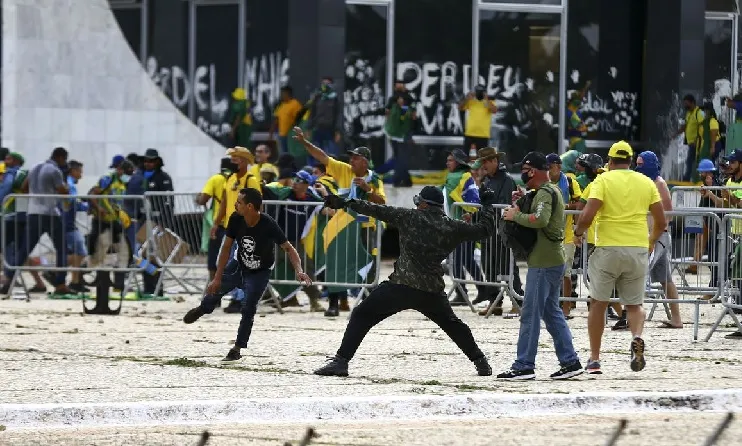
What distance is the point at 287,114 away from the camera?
2762cm

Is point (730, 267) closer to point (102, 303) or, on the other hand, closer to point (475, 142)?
point (102, 303)

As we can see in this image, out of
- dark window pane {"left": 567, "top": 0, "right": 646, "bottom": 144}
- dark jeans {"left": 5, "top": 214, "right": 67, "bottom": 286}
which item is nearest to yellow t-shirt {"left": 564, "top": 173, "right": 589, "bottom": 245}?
dark jeans {"left": 5, "top": 214, "right": 67, "bottom": 286}

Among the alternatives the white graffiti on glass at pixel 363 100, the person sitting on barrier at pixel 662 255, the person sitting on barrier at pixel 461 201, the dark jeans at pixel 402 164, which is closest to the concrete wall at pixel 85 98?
the white graffiti on glass at pixel 363 100

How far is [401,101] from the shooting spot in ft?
90.2

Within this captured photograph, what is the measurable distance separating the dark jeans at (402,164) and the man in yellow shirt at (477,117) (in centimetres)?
100

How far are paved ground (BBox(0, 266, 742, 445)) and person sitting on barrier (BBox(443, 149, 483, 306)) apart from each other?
0.75m

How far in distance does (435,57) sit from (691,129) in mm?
4393

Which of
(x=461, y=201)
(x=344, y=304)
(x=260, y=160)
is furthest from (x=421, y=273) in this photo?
(x=260, y=160)

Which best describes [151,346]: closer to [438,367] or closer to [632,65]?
[438,367]

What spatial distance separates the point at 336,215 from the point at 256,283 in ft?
16.0

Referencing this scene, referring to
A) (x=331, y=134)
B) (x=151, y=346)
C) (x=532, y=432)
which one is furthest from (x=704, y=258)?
(x=331, y=134)

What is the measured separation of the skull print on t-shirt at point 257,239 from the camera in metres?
14.0

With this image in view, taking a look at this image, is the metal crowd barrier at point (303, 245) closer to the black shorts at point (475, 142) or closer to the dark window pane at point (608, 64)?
the black shorts at point (475, 142)

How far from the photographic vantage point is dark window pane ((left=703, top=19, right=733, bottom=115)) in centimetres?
2909
